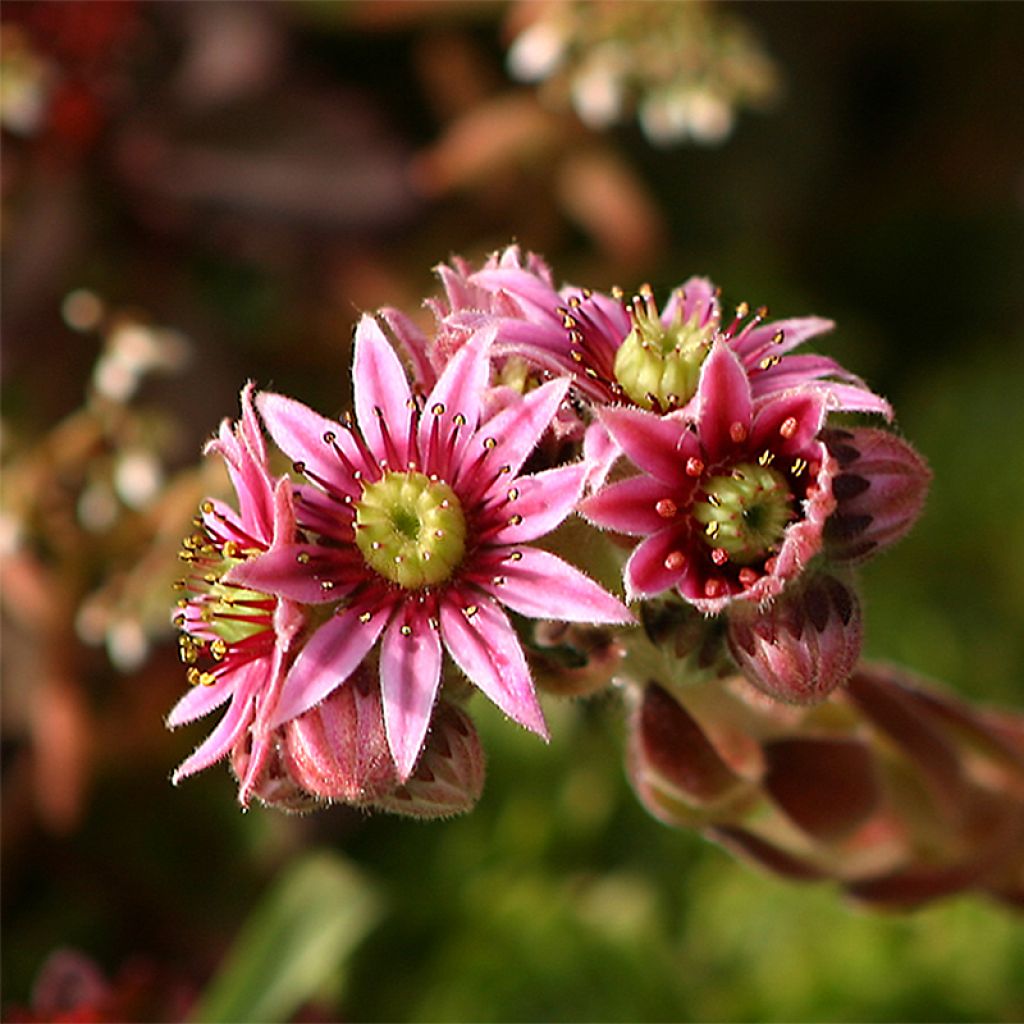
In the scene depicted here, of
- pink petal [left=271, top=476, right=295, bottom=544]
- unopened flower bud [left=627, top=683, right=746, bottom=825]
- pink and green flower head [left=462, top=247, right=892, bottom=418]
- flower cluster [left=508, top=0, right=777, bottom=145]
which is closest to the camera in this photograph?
pink petal [left=271, top=476, right=295, bottom=544]

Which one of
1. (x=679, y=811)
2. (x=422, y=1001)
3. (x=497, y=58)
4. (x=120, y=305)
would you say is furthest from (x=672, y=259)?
(x=679, y=811)

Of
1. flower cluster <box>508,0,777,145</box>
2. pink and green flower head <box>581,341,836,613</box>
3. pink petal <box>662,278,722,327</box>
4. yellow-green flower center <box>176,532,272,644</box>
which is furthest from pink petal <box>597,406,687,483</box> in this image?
flower cluster <box>508,0,777,145</box>

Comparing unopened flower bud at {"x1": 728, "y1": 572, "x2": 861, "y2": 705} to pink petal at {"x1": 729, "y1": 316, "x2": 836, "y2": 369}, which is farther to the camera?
pink petal at {"x1": 729, "y1": 316, "x2": 836, "y2": 369}

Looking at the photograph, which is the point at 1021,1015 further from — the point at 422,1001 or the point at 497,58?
the point at 497,58

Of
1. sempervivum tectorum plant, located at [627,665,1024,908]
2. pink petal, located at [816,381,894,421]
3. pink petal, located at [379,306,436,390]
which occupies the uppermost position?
pink petal, located at [379,306,436,390]

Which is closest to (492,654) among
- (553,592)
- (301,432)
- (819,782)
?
(553,592)

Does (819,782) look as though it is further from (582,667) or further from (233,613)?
(233,613)

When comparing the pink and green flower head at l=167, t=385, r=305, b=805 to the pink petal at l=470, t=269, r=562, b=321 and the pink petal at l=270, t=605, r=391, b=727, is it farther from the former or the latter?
the pink petal at l=470, t=269, r=562, b=321
